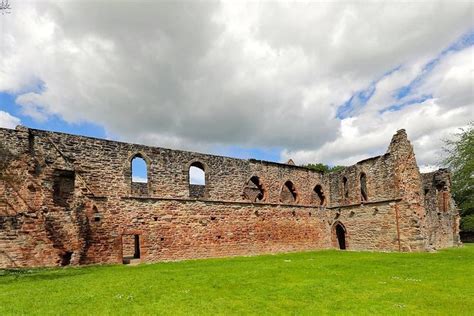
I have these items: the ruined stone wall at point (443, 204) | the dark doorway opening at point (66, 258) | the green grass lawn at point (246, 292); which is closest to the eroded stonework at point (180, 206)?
the dark doorway opening at point (66, 258)

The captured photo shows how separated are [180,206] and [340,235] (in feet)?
45.8

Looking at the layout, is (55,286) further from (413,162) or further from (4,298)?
(413,162)

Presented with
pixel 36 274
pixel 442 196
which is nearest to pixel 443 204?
pixel 442 196

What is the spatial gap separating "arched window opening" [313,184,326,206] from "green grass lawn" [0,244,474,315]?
13753 millimetres

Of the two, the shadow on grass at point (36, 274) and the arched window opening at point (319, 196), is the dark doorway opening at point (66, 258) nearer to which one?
the shadow on grass at point (36, 274)

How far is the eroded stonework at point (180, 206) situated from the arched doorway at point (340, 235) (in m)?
0.10

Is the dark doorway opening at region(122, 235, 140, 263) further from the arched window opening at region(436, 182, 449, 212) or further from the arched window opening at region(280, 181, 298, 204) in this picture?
the arched window opening at region(436, 182, 449, 212)

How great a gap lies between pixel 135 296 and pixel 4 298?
309cm

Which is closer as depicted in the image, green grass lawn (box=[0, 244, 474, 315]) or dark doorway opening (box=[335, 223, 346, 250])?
green grass lawn (box=[0, 244, 474, 315])

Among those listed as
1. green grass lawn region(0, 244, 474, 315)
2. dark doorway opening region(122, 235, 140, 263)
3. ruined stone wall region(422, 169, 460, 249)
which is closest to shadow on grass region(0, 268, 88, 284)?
green grass lawn region(0, 244, 474, 315)

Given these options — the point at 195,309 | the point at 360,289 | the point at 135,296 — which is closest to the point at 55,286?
the point at 135,296

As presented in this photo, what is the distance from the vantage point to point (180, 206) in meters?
18.3

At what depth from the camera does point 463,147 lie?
35.6 metres

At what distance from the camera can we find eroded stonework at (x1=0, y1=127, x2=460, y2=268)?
46.4 ft
